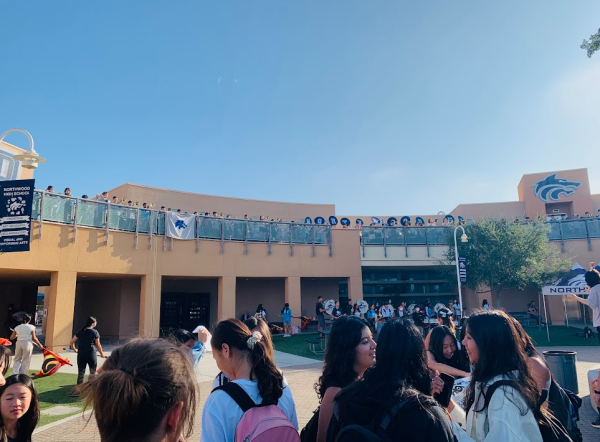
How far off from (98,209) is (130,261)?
270cm

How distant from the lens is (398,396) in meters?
1.89

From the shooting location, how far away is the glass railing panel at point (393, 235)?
27.0m

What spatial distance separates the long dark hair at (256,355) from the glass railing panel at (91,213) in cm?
1661

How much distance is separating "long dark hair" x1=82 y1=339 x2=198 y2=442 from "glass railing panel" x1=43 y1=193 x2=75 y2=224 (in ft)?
55.3

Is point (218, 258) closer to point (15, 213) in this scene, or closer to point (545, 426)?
point (15, 213)

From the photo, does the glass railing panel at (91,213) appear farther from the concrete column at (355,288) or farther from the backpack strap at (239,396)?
the backpack strap at (239,396)

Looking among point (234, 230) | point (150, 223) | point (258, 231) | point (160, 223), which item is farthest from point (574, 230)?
point (150, 223)

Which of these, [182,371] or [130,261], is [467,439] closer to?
[182,371]

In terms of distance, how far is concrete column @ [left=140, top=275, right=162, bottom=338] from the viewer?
62.1 ft

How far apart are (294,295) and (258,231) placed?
416cm

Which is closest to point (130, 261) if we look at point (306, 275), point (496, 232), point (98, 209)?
point (98, 209)

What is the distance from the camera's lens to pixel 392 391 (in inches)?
75.9

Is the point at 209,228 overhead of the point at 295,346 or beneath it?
overhead

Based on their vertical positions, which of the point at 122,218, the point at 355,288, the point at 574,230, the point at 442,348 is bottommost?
the point at 442,348
